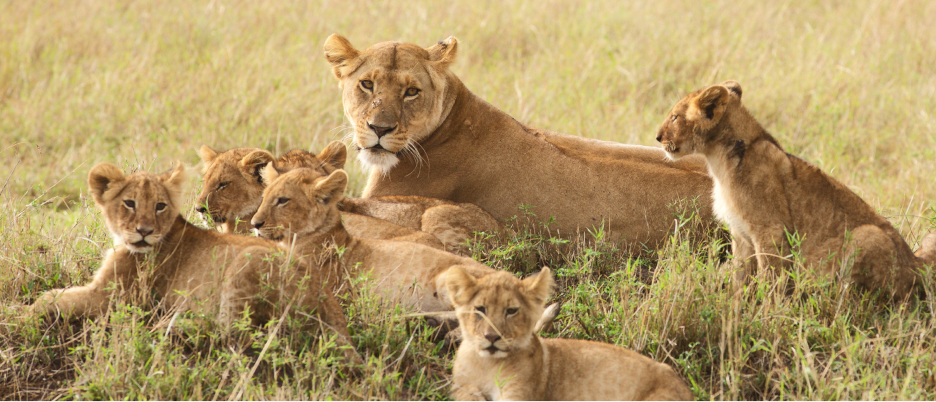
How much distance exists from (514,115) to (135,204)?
5.57 meters

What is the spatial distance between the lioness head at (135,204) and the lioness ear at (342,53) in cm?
198

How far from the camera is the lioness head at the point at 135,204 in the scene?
4.01 metres

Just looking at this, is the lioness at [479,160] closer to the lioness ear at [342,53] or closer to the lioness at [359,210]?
the lioness ear at [342,53]

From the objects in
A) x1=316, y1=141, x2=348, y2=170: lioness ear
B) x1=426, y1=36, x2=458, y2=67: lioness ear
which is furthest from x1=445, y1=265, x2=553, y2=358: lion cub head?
x1=426, y1=36, x2=458, y2=67: lioness ear

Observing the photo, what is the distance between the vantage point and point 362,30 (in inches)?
467

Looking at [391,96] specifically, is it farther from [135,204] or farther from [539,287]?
[539,287]

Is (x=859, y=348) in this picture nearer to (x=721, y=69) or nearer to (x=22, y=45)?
(x=721, y=69)

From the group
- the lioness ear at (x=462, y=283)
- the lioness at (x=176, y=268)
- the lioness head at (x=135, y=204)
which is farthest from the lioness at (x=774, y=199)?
the lioness head at (x=135, y=204)

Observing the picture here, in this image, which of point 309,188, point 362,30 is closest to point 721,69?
point 362,30

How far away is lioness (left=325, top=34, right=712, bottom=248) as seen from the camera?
5.64 metres

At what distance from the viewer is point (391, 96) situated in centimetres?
563

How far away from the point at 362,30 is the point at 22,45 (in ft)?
13.0

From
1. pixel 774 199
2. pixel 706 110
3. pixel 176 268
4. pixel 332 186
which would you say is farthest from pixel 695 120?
pixel 176 268

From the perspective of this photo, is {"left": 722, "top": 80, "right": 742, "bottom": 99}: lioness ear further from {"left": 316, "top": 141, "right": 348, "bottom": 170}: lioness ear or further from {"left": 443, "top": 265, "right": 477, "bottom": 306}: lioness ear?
{"left": 316, "top": 141, "right": 348, "bottom": 170}: lioness ear
